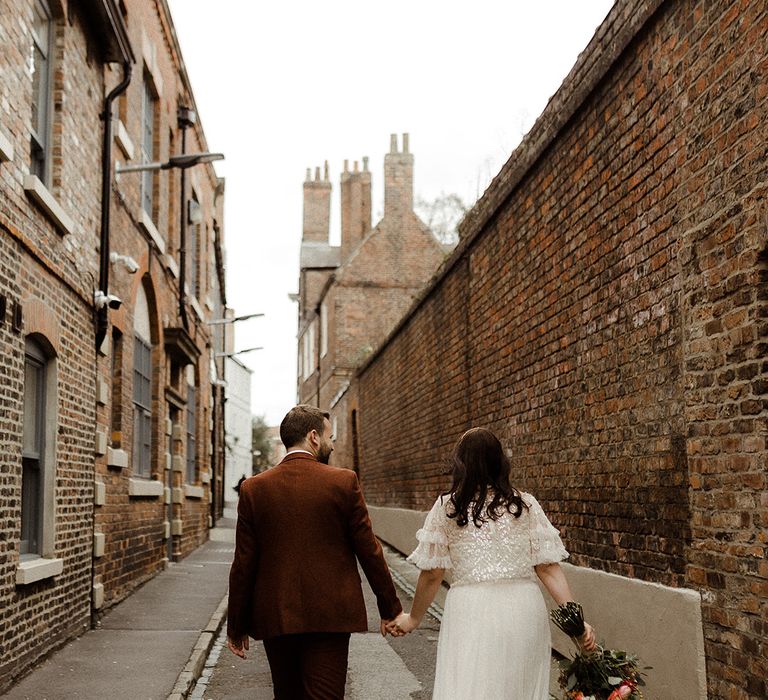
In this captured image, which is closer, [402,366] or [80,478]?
[80,478]

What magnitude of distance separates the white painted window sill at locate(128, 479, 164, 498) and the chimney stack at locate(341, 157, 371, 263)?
2770cm

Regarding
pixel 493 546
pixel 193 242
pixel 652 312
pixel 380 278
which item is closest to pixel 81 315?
pixel 652 312

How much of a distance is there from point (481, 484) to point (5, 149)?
4.89 meters

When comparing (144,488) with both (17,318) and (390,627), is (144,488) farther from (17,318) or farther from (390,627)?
(390,627)

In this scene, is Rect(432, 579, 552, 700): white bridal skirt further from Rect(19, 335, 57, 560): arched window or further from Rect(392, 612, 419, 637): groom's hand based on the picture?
Rect(19, 335, 57, 560): arched window

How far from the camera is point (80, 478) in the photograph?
10344 mm

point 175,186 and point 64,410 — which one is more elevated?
point 175,186

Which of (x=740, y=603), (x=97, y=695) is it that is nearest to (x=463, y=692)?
(x=740, y=603)

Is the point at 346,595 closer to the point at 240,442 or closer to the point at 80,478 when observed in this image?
the point at 80,478

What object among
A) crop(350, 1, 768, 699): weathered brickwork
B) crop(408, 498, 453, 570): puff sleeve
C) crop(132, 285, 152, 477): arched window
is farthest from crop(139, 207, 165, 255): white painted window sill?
crop(408, 498, 453, 570): puff sleeve

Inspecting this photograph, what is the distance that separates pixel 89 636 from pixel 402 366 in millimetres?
9094

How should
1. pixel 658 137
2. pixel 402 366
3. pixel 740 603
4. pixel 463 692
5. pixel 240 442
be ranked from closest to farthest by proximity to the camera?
pixel 463 692 → pixel 740 603 → pixel 658 137 → pixel 402 366 → pixel 240 442

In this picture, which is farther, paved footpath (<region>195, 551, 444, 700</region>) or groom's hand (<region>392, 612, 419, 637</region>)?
paved footpath (<region>195, 551, 444, 700</region>)

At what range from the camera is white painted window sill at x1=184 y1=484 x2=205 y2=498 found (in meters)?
19.9
